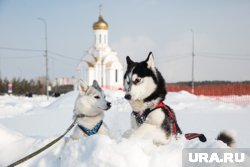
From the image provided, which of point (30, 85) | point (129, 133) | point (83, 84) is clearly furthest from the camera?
point (30, 85)

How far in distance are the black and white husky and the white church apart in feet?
140

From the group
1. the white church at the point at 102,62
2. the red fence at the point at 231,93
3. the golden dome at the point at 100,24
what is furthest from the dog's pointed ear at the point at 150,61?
the golden dome at the point at 100,24

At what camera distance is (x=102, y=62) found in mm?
47594

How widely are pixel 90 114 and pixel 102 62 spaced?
143ft

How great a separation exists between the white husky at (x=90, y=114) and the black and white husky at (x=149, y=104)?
686 mm

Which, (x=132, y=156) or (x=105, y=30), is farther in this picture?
(x=105, y=30)

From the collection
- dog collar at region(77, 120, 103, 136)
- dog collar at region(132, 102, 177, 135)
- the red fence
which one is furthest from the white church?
dog collar at region(132, 102, 177, 135)

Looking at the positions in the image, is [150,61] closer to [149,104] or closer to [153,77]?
[153,77]

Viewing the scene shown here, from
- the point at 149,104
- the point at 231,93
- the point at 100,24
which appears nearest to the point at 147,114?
the point at 149,104

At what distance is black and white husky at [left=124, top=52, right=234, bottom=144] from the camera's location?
3.52 metres

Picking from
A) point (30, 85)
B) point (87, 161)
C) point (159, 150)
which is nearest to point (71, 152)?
point (87, 161)

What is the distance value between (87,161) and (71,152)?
316 millimetres

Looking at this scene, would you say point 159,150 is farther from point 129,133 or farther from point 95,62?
point 95,62

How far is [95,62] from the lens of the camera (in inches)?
1900
